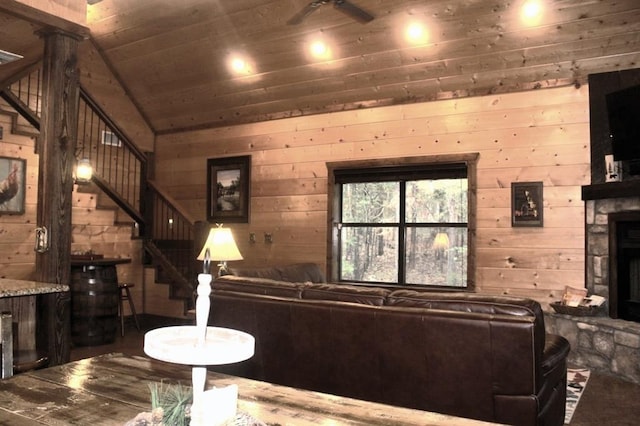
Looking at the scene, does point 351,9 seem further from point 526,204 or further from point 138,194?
point 138,194

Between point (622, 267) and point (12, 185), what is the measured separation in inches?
253

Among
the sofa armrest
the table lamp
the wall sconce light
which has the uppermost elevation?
the wall sconce light

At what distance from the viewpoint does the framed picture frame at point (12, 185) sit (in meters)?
5.70

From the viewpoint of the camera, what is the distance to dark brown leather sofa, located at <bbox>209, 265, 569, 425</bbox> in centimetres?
235

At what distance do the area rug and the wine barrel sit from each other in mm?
4523

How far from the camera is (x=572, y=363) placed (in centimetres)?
477

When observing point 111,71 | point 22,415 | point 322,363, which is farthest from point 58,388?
point 111,71

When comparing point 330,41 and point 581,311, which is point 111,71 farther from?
point 581,311

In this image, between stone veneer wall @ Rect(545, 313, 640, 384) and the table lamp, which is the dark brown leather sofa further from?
the table lamp

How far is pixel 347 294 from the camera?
9.37ft

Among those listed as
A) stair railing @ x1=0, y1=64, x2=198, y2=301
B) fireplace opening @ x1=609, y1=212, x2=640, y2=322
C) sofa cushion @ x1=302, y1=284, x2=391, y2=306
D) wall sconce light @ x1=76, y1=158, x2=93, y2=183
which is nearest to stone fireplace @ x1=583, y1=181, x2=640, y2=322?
fireplace opening @ x1=609, y1=212, x2=640, y2=322

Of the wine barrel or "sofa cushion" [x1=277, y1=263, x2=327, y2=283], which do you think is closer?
"sofa cushion" [x1=277, y1=263, x2=327, y2=283]

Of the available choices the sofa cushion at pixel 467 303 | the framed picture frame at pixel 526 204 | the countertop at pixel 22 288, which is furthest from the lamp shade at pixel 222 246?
the framed picture frame at pixel 526 204

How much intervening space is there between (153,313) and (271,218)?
2062mm
